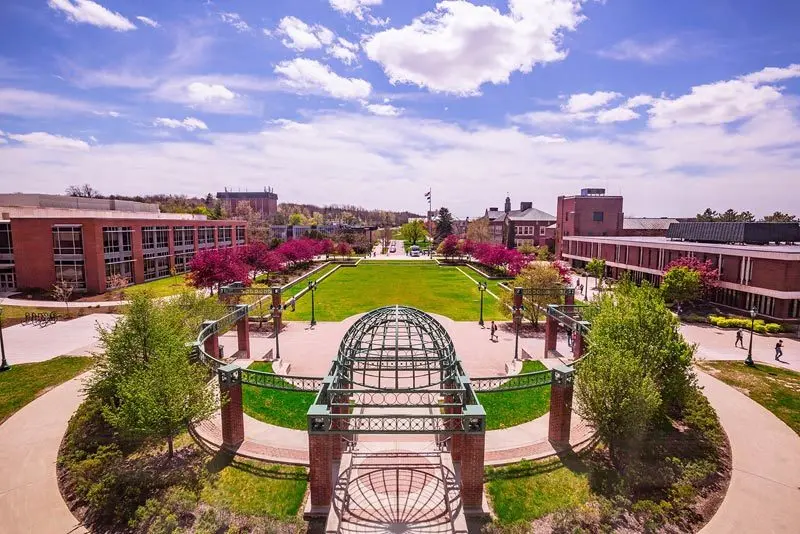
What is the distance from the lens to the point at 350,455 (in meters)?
13.7

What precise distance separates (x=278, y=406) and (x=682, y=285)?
33.6 meters

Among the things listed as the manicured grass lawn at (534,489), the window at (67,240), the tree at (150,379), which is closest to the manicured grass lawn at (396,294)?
the tree at (150,379)

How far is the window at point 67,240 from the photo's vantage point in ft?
136

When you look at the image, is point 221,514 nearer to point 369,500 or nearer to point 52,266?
point 369,500

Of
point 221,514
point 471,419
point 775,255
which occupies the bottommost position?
point 221,514

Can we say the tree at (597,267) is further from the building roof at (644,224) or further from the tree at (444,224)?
the tree at (444,224)

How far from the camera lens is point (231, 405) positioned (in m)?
14.3

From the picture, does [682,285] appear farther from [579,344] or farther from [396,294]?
[396,294]

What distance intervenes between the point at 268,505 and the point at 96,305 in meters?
35.0

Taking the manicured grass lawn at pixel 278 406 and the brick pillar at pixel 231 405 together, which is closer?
the brick pillar at pixel 231 405

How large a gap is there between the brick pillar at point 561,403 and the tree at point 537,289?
1427 centimetres

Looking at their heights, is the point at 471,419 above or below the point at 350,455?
above

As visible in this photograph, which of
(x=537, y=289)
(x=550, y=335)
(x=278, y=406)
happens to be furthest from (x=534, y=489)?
(x=537, y=289)

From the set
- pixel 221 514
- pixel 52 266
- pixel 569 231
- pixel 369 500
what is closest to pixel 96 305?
pixel 52 266
